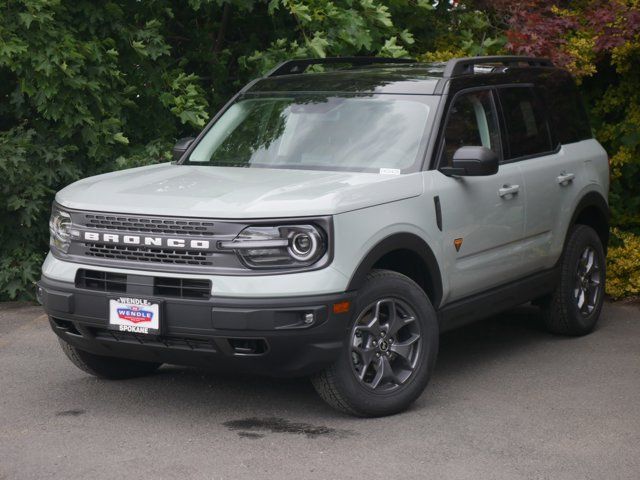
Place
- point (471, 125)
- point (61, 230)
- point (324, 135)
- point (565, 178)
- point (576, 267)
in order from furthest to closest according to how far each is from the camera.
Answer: point (576, 267) → point (565, 178) → point (471, 125) → point (324, 135) → point (61, 230)

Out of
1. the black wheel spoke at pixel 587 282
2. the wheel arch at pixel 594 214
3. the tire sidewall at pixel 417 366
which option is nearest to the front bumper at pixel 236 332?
the tire sidewall at pixel 417 366

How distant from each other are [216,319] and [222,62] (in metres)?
5.34

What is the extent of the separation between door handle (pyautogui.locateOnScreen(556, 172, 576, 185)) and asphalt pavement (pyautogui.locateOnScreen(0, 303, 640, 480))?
1.14 m

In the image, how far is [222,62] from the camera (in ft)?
35.2

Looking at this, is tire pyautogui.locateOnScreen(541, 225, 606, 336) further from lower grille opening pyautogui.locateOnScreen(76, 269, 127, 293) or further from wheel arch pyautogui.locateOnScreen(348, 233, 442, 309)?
lower grille opening pyautogui.locateOnScreen(76, 269, 127, 293)

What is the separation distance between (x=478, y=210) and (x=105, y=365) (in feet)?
7.77

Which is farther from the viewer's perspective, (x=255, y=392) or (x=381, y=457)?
(x=255, y=392)

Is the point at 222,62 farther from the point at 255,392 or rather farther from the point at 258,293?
the point at 258,293

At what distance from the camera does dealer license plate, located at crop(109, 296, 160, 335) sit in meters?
5.91

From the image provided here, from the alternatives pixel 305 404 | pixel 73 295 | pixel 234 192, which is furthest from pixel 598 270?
pixel 73 295

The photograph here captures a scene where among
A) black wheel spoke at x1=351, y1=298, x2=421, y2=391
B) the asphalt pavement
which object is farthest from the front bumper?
the asphalt pavement

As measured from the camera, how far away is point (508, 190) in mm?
7301

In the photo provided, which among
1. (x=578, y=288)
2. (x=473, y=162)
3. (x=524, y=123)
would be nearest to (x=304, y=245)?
(x=473, y=162)

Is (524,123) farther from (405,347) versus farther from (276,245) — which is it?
(276,245)
